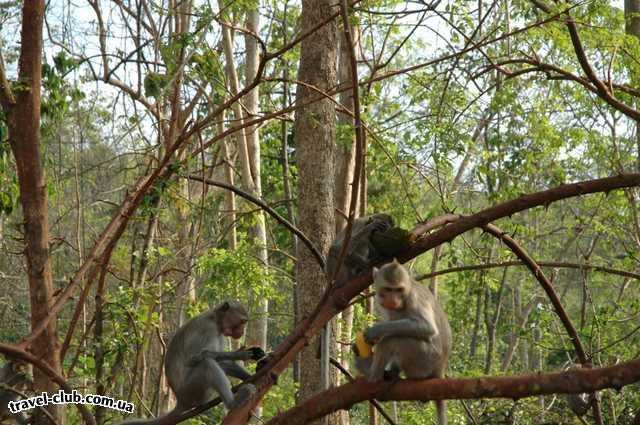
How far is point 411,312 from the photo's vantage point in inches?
207

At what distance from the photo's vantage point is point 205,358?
659 cm

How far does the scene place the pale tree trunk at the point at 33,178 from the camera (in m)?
5.66

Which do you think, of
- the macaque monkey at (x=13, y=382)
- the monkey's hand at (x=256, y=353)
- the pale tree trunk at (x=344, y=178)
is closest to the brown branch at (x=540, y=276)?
the monkey's hand at (x=256, y=353)

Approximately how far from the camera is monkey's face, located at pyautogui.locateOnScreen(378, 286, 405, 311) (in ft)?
16.7

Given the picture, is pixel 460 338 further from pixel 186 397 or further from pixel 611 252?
pixel 186 397

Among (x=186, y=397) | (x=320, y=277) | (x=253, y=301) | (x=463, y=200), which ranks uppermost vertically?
(x=463, y=200)

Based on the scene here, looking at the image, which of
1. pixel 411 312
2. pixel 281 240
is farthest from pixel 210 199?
pixel 411 312

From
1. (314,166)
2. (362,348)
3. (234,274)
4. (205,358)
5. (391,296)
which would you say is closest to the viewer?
(391,296)

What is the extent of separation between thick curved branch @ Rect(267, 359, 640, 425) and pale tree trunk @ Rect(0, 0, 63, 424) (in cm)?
225

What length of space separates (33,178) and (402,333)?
292cm

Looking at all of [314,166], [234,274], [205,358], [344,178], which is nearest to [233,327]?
[205,358]

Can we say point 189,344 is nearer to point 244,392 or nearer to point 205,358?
point 205,358

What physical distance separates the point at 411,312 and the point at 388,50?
1787 centimetres

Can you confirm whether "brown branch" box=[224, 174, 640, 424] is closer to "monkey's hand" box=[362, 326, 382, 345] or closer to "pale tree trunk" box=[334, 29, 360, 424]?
"monkey's hand" box=[362, 326, 382, 345]
